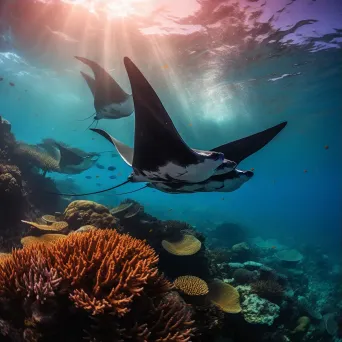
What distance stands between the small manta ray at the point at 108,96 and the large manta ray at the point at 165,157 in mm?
4348

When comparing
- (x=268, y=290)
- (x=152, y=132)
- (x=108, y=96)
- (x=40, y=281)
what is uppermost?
(x=108, y=96)

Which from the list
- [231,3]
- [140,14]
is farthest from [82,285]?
[140,14]

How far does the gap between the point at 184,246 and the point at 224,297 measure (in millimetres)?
1546

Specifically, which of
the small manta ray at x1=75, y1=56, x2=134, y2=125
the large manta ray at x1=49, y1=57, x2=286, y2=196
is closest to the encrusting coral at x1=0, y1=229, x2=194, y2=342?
the large manta ray at x1=49, y1=57, x2=286, y2=196

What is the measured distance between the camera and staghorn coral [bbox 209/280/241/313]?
5.53 metres

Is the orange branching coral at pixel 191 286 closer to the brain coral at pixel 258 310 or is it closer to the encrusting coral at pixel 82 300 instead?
the encrusting coral at pixel 82 300

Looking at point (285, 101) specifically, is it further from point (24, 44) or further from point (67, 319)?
point (67, 319)

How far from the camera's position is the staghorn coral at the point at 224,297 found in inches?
218

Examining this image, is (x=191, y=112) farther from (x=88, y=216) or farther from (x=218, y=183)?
(x=218, y=183)

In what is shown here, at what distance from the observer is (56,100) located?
127ft

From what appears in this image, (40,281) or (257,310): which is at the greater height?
(40,281)

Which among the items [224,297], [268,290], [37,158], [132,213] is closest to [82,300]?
[224,297]

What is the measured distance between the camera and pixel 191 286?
16.2 ft

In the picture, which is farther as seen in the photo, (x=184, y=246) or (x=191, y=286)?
(x=184, y=246)
